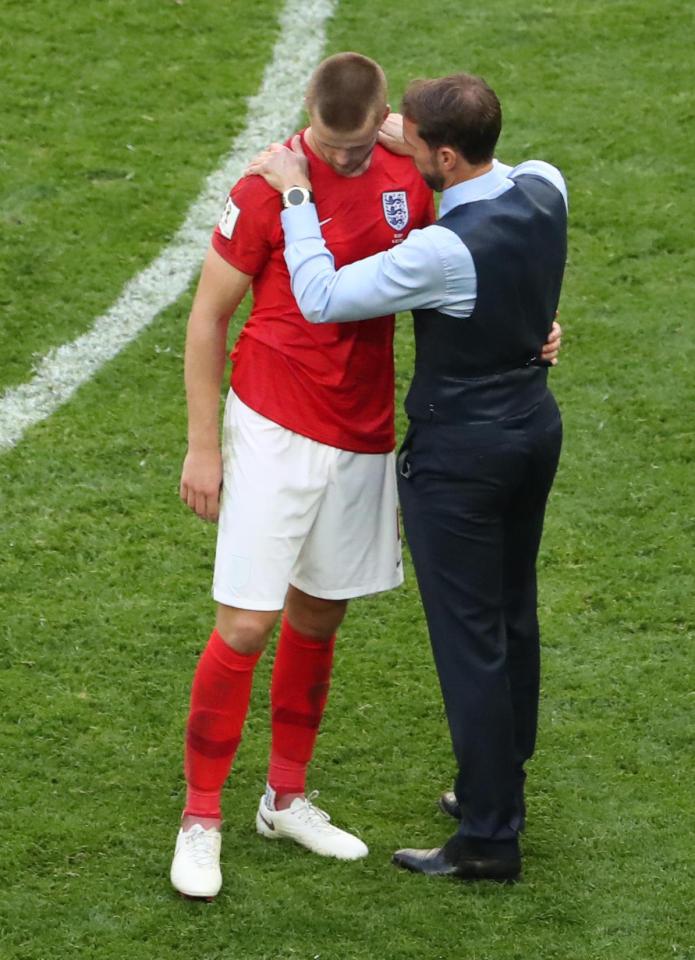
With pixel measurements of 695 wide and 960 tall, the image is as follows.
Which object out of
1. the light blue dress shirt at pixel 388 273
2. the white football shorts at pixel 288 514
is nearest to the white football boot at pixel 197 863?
the white football shorts at pixel 288 514

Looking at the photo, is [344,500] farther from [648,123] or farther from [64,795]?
[648,123]

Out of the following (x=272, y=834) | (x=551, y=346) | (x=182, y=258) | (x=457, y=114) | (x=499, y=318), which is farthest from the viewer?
(x=182, y=258)

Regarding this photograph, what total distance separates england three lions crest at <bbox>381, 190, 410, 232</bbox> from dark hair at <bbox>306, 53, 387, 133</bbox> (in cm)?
24

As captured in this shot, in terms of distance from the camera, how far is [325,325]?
13.0ft

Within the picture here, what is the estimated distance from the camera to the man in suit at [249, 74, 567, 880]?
3680mm

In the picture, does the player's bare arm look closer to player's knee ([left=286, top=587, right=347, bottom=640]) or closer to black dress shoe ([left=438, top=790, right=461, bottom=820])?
player's knee ([left=286, top=587, right=347, bottom=640])

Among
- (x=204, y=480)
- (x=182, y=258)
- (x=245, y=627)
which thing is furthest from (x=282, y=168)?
(x=182, y=258)

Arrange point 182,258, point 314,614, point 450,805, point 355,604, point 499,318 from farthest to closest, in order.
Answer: point 182,258, point 355,604, point 450,805, point 314,614, point 499,318

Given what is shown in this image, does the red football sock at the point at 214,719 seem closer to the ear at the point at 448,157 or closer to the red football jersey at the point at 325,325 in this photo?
the red football jersey at the point at 325,325

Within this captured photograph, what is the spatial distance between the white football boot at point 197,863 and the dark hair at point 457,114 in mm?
1757

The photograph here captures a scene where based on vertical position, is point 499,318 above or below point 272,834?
above

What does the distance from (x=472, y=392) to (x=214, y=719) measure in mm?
1032

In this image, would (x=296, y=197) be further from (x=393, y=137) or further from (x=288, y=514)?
(x=288, y=514)

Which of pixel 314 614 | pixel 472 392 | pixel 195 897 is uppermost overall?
pixel 472 392
